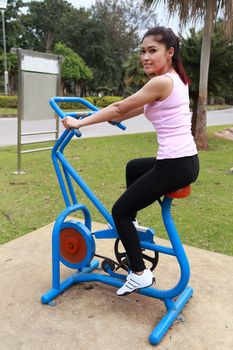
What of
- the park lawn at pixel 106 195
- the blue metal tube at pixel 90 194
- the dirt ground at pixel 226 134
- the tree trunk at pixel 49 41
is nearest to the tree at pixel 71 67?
the tree trunk at pixel 49 41

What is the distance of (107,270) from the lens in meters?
2.71

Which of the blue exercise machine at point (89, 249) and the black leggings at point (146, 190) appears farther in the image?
the blue exercise machine at point (89, 249)

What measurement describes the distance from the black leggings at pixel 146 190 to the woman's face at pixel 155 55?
0.54m

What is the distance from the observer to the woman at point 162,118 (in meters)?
2.06

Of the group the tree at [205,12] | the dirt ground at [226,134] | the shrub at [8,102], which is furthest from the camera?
the shrub at [8,102]

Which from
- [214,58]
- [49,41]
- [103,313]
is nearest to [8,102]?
[214,58]

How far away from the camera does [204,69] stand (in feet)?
28.8

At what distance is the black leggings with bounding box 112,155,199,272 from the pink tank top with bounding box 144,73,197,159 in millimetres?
58

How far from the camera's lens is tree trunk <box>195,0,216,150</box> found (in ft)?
27.3

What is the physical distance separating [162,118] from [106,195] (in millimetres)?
3117

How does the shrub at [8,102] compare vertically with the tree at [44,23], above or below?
below

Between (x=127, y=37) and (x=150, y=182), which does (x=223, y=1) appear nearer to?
(x=150, y=182)

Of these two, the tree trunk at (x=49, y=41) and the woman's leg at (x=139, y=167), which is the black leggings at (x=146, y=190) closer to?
the woman's leg at (x=139, y=167)

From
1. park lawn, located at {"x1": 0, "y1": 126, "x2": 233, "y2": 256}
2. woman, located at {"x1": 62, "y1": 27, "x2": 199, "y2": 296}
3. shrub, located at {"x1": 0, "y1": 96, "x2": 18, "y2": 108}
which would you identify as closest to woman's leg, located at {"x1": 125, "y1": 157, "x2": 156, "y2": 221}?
woman, located at {"x1": 62, "y1": 27, "x2": 199, "y2": 296}
